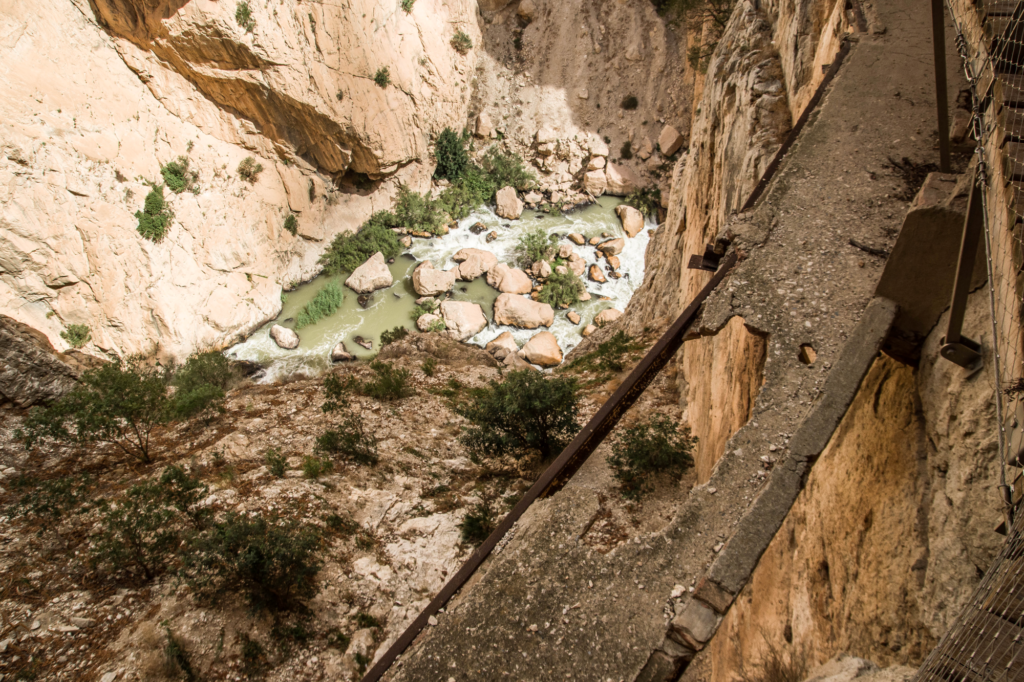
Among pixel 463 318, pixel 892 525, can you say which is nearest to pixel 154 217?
pixel 463 318

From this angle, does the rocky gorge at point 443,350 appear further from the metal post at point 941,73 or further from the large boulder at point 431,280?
the metal post at point 941,73

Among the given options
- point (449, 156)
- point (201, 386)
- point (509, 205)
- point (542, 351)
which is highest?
point (449, 156)

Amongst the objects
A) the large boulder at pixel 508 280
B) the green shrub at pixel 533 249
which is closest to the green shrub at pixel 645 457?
the large boulder at pixel 508 280

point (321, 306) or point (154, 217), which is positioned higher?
point (154, 217)

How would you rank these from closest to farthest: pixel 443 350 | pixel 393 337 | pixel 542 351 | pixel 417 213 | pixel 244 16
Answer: pixel 443 350 < pixel 393 337 < pixel 244 16 < pixel 542 351 < pixel 417 213

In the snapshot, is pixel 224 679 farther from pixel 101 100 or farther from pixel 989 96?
pixel 101 100

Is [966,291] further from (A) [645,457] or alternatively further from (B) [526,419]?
(B) [526,419]

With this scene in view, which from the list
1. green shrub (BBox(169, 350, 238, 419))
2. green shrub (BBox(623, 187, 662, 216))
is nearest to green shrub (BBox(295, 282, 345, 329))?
green shrub (BBox(169, 350, 238, 419))

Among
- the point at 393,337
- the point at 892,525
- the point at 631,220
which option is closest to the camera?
the point at 892,525
